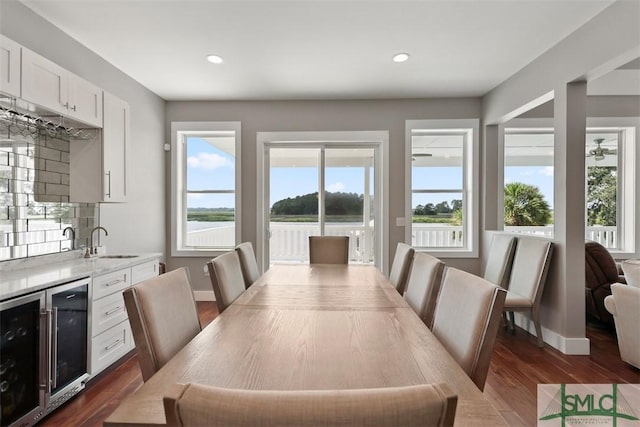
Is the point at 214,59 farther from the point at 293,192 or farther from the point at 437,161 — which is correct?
the point at 437,161

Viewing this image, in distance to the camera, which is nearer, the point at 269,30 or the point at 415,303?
the point at 415,303

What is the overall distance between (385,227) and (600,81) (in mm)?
3147

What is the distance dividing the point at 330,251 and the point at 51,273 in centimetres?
218

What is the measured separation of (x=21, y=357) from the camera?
1.86 metres

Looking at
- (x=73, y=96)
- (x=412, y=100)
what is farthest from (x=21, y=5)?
(x=412, y=100)

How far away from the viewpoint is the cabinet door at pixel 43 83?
7.04 ft

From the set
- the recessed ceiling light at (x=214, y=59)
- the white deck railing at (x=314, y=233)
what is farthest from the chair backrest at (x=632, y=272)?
the recessed ceiling light at (x=214, y=59)

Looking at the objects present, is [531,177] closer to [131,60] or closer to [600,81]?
[600,81]

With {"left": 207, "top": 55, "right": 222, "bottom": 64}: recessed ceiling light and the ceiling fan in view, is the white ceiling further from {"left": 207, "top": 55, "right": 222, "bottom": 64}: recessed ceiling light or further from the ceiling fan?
the ceiling fan

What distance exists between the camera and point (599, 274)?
3.35m

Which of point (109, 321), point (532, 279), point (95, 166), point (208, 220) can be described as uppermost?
point (95, 166)

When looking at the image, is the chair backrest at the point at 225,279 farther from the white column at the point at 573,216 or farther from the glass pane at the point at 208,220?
the white column at the point at 573,216

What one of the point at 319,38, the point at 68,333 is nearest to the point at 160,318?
the point at 68,333

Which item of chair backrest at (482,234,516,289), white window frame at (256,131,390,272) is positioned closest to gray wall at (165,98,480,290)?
white window frame at (256,131,390,272)
